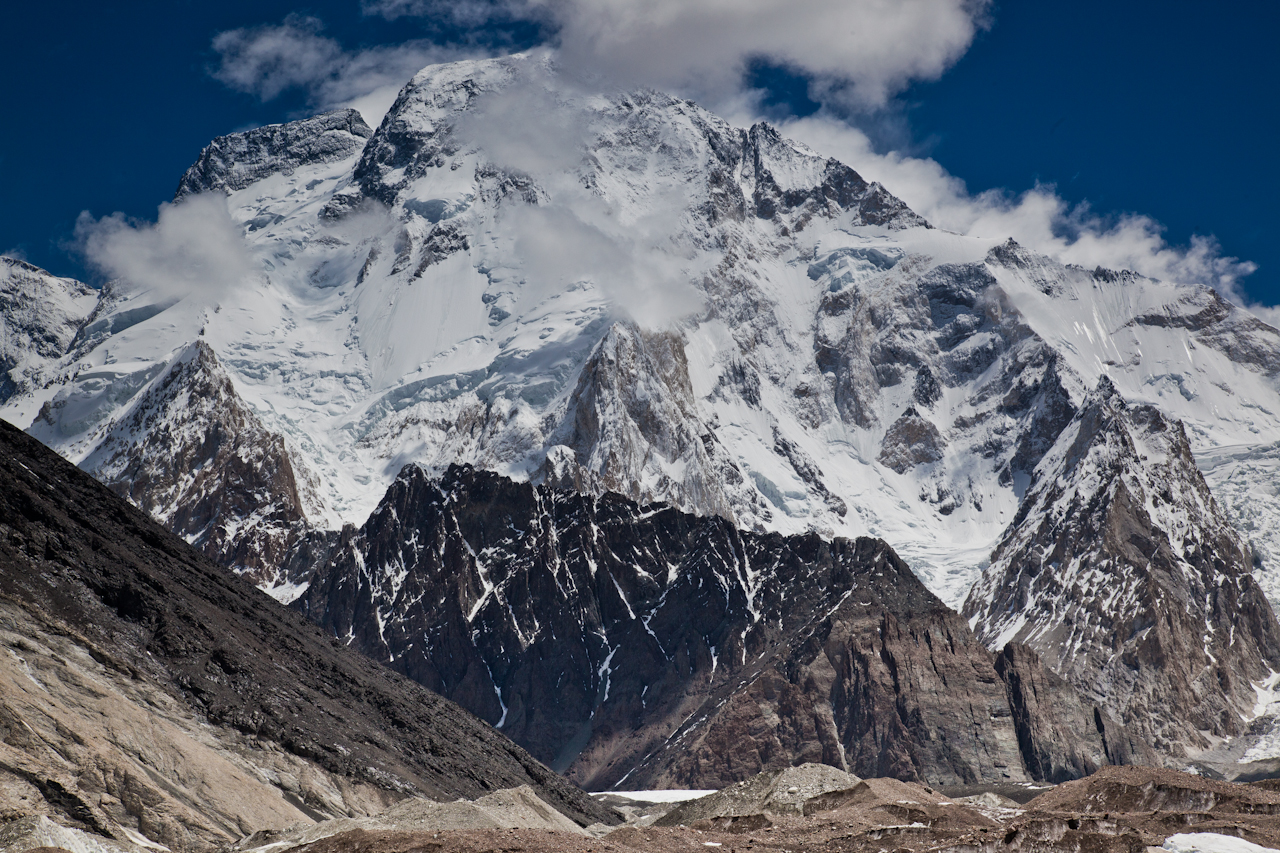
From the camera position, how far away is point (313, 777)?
114188 millimetres

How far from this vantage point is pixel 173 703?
362ft

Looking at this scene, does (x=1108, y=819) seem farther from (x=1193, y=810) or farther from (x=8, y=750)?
(x=8, y=750)

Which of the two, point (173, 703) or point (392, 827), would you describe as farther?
point (173, 703)

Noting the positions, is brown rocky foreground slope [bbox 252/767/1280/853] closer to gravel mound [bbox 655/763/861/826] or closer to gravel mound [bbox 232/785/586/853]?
gravel mound [bbox 232/785/586/853]

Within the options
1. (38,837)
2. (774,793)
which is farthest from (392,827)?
(774,793)

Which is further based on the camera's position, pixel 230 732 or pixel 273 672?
pixel 273 672

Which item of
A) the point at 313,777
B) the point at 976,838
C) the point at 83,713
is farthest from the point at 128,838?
the point at 976,838

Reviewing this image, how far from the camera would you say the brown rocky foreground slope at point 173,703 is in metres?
85.9

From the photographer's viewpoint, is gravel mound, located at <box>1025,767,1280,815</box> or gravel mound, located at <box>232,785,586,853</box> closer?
gravel mound, located at <box>232,785,586,853</box>

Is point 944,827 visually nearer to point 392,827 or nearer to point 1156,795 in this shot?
point 1156,795

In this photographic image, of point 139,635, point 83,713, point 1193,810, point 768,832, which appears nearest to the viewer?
point 1193,810

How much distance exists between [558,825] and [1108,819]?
44.9 m

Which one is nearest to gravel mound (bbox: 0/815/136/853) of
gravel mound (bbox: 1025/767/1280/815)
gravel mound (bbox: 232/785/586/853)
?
gravel mound (bbox: 232/785/586/853)

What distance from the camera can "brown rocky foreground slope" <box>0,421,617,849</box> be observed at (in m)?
85.9
